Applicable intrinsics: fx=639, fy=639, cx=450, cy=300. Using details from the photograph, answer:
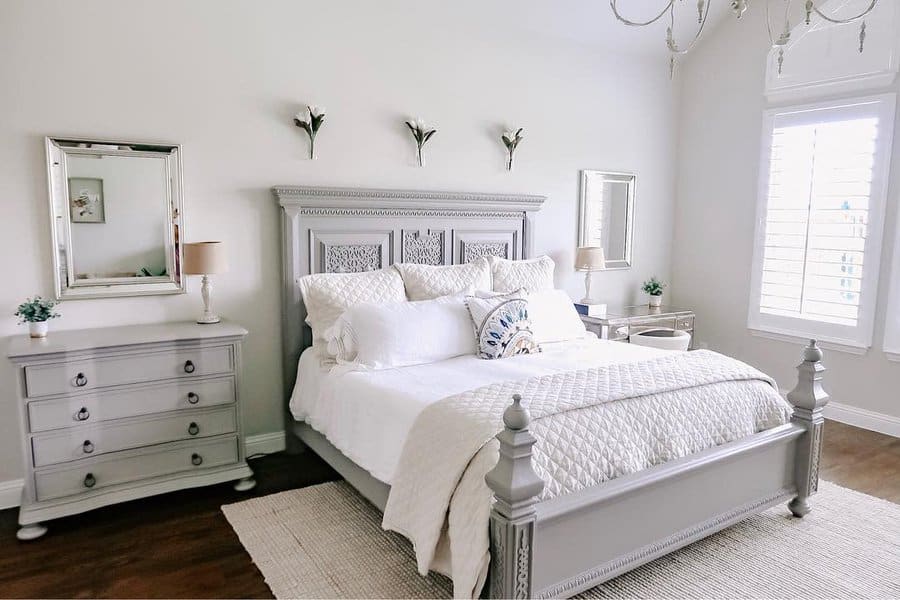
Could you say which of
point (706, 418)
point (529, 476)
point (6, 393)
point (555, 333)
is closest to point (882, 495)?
point (706, 418)

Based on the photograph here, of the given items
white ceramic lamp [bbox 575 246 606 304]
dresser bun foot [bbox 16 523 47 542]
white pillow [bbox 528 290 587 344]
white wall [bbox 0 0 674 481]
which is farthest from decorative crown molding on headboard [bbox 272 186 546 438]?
dresser bun foot [bbox 16 523 47 542]

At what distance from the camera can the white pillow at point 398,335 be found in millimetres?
3107

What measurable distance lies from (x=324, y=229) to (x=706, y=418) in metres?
2.26

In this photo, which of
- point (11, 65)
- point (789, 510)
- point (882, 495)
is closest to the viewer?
point (11, 65)

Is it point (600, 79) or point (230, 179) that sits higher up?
point (600, 79)

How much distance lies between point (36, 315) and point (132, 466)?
2.65 feet

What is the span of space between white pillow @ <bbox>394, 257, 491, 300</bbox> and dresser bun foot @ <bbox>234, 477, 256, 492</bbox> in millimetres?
1302

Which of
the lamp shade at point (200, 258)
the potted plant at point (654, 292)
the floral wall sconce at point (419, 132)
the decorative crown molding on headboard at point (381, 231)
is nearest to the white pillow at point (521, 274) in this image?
the decorative crown molding on headboard at point (381, 231)

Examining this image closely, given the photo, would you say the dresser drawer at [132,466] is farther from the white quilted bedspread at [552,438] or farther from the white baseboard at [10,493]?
the white quilted bedspread at [552,438]

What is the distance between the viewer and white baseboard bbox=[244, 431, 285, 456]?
3656 mm

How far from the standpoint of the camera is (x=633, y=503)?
230cm

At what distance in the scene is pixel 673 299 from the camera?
18.6 feet

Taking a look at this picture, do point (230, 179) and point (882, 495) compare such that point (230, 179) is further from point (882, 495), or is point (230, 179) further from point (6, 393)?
point (882, 495)

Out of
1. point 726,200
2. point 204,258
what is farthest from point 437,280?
point 726,200
